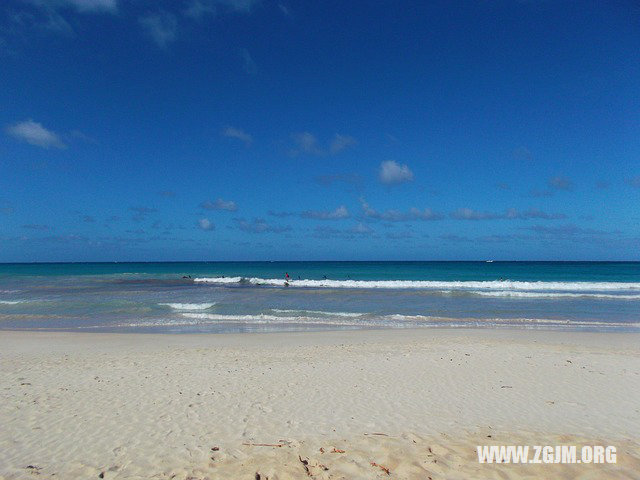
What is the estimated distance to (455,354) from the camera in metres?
11.0

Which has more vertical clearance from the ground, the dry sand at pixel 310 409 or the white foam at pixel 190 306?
the dry sand at pixel 310 409

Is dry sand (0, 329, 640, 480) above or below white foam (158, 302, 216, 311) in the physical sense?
above

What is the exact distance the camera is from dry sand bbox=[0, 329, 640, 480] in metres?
4.91

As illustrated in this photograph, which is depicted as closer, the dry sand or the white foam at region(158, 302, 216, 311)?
the dry sand

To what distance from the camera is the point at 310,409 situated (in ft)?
22.5

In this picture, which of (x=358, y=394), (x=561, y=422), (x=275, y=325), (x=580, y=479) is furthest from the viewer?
(x=275, y=325)

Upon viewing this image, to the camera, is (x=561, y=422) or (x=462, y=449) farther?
(x=561, y=422)

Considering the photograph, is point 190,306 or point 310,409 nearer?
point 310,409

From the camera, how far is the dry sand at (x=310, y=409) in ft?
16.1

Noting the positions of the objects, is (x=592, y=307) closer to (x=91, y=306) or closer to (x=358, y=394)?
(x=358, y=394)

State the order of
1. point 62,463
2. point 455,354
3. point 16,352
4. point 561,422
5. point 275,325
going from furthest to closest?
1. point 275,325
2. point 16,352
3. point 455,354
4. point 561,422
5. point 62,463

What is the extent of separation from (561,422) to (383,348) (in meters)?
6.04

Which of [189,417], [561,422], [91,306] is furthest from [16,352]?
[561,422]

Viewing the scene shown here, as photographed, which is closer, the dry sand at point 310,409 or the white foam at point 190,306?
the dry sand at point 310,409
